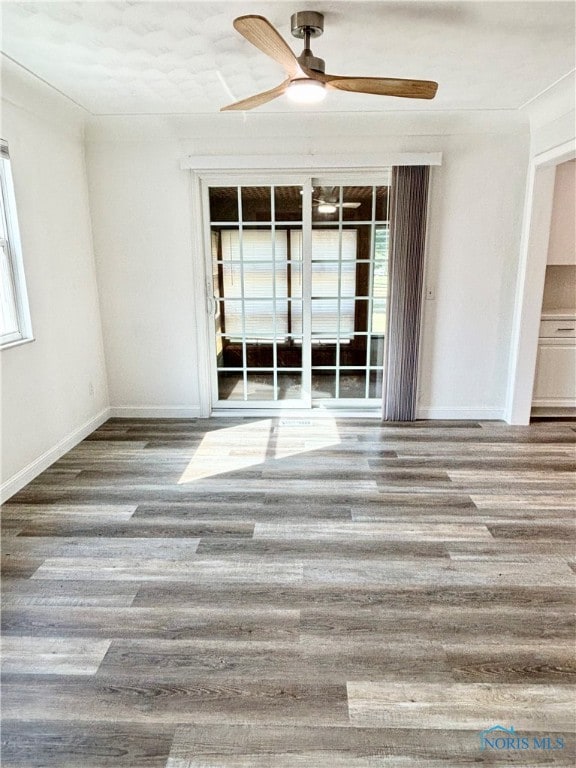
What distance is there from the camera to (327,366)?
4836 millimetres

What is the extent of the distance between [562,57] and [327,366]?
115 inches

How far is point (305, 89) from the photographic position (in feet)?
7.84

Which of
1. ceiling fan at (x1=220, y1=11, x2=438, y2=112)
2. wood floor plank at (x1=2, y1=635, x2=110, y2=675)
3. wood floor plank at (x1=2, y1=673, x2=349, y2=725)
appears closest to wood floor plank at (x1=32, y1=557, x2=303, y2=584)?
wood floor plank at (x1=2, y1=635, x2=110, y2=675)

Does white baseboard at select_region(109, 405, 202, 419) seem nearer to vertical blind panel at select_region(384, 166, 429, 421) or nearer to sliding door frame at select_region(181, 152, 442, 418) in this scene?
sliding door frame at select_region(181, 152, 442, 418)

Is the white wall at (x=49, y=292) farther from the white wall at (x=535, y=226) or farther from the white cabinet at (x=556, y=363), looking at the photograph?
the white cabinet at (x=556, y=363)

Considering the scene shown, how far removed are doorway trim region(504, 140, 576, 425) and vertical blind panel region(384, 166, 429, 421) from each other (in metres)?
0.87

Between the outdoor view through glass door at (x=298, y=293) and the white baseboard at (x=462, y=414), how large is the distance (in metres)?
0.51

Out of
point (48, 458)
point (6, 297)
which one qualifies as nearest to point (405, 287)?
point (6, 297)

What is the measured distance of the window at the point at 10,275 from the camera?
3223mm

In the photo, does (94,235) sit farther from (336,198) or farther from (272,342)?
(336,198)

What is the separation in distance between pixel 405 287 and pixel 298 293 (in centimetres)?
101

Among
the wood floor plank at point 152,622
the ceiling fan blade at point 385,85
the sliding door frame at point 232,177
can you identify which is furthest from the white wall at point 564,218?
the wood floor plank at point 152,622

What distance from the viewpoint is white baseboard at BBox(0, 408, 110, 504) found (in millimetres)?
3189

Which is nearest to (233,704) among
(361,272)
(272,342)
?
(272,342)
